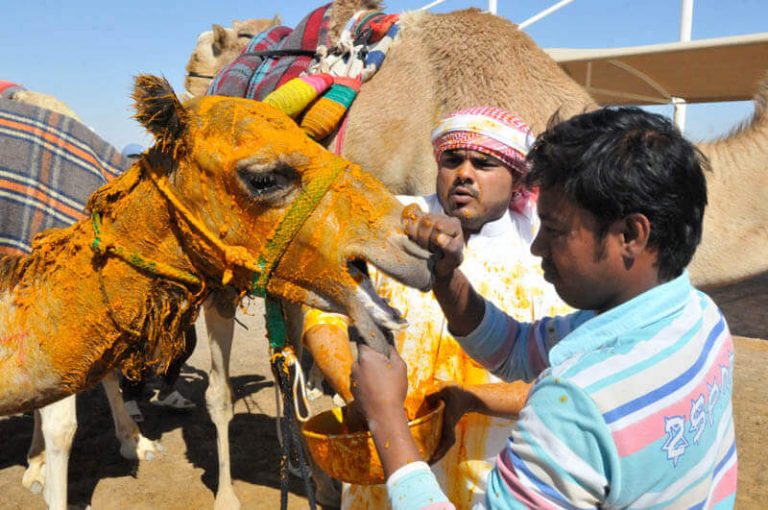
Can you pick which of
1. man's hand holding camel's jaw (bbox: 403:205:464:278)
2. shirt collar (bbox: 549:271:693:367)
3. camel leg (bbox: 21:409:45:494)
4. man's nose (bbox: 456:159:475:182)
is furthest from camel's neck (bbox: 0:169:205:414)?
camel leg (bbox: 21:409:45:494)

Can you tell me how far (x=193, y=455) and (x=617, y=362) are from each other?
14.4 ft

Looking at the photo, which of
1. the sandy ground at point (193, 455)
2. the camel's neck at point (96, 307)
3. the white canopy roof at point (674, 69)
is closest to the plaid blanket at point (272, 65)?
the sandy ground at point (193, 455)

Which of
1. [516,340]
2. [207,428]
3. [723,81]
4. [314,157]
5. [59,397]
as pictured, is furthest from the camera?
[723,81]

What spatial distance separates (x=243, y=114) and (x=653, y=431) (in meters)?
1.17

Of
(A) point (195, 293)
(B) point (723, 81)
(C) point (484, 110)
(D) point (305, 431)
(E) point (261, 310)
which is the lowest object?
(E) point (261, 310)

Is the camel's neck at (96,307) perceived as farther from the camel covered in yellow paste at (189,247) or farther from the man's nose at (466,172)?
the man's nose at (466,172)

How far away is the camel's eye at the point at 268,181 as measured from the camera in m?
1.53

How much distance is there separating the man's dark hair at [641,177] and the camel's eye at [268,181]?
66 centimetres

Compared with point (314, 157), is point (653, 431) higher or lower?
lower

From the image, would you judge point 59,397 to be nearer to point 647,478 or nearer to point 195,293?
point 195,293

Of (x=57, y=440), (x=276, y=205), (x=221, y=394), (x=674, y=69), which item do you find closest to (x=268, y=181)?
(x=276, y=205)

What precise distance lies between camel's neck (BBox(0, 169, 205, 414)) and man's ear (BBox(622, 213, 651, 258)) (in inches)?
44.4

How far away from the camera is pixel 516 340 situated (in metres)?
1.65

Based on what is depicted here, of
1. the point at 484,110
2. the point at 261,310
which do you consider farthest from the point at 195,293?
the point at 261,310
